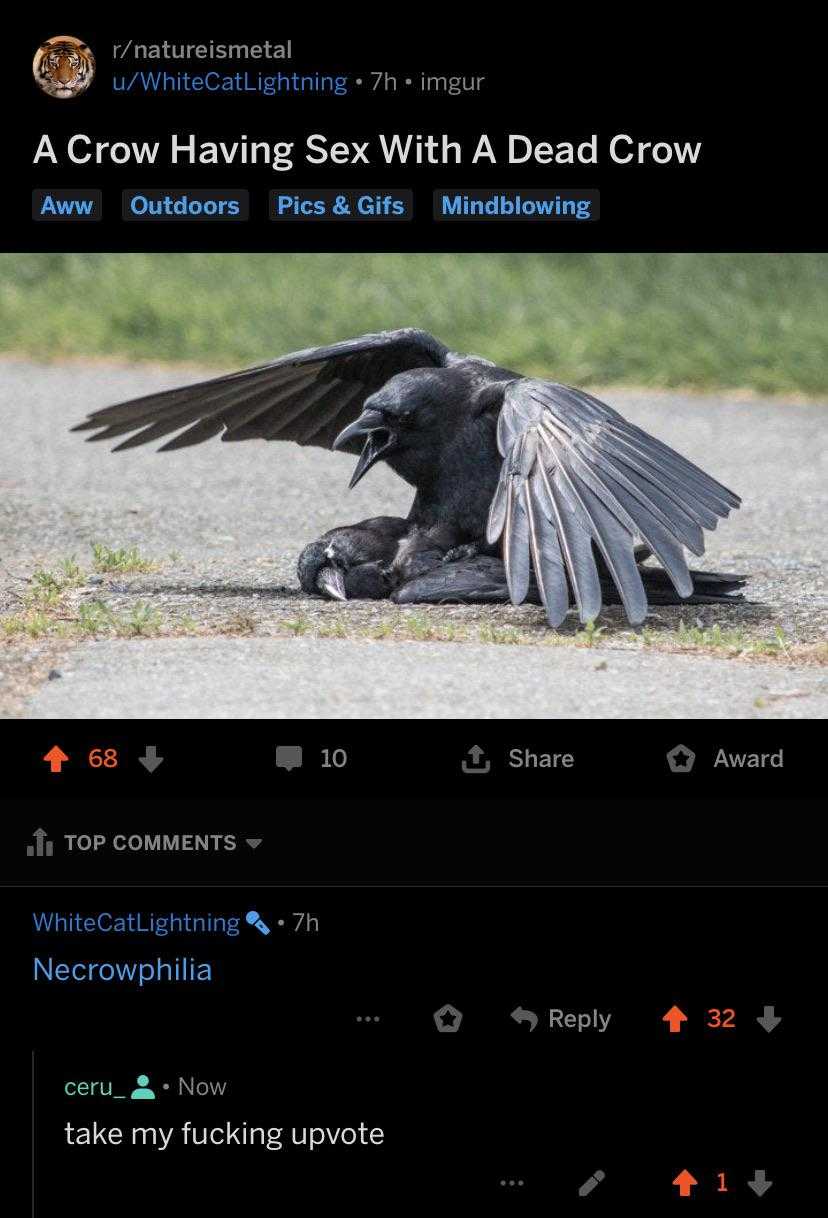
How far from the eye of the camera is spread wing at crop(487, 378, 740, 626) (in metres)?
5.67

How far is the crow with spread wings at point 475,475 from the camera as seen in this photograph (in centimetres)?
581

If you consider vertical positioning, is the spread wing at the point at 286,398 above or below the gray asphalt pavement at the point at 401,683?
above

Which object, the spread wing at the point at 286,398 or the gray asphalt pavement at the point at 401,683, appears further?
the spread wing at the point at 286,398

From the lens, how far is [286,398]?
754 cm

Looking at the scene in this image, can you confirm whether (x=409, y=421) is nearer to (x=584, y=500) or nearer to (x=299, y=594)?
(x=299, y=594)

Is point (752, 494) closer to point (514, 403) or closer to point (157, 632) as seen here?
point (514, 403)

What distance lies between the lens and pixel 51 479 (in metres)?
9.91
